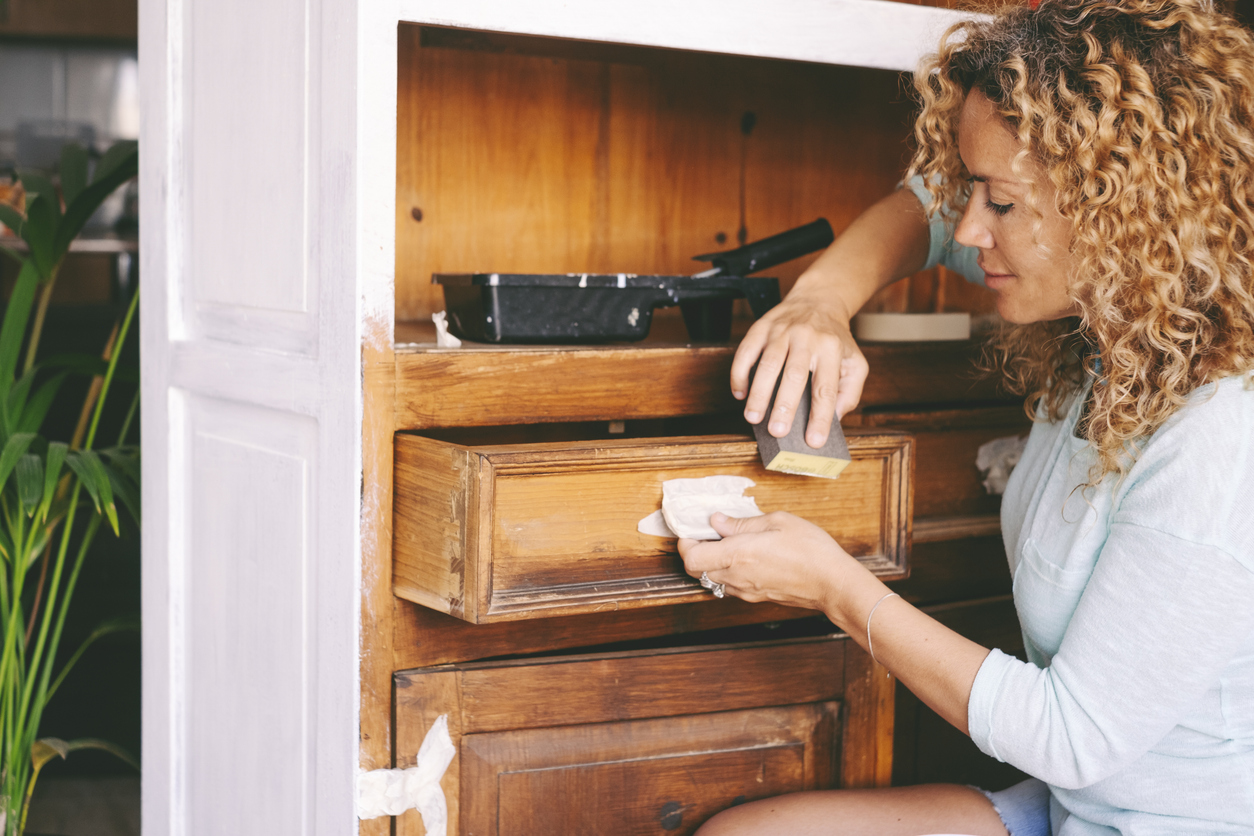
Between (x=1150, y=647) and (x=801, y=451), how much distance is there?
32 cm

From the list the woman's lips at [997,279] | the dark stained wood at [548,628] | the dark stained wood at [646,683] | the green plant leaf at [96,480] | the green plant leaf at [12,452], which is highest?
the woman's lips at [997,279]

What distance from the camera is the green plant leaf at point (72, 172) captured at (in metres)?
1.47

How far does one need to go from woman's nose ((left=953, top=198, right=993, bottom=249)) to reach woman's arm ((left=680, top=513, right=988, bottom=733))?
0.98 ft

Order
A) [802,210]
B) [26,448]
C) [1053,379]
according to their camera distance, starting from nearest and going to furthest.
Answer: [1053,379] < [26,448] < [802,210]

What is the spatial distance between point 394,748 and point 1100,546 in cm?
67

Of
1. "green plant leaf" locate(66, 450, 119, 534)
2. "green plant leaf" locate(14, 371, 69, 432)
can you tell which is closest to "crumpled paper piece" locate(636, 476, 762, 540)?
"green plant leaf" locate(66, 450, 119, 534)

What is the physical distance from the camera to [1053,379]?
3.76ft

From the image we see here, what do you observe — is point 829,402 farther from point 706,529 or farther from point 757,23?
point 757,23

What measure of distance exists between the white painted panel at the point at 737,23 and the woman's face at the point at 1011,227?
21 cm

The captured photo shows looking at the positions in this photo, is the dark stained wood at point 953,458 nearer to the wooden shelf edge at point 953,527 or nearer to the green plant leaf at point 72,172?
the wooden shelf edge at point 953,527

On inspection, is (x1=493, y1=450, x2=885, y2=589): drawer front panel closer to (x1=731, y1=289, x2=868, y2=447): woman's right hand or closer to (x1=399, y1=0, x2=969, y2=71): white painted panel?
(x1=731, y1=289, x2=868, y2=447): woman's right hand

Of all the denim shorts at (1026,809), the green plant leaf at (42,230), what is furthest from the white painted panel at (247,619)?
the denim shorts at (1026,809)

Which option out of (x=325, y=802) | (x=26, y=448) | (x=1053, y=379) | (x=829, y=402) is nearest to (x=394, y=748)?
(x=325, y=802)

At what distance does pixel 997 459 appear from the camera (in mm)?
1418
